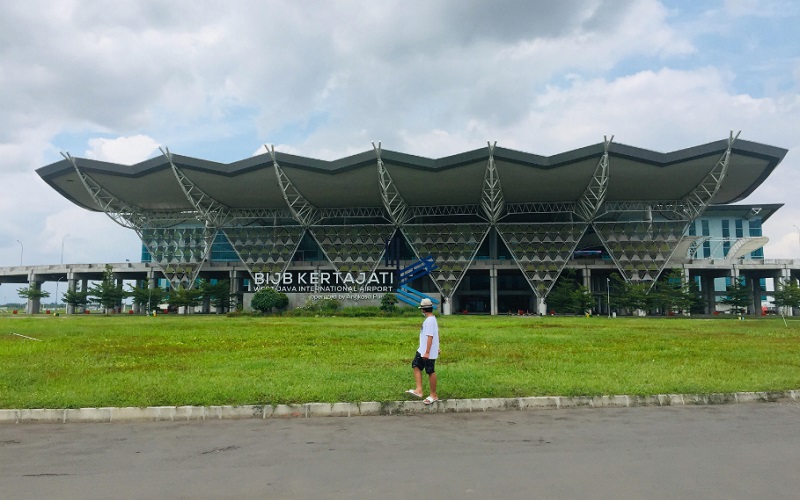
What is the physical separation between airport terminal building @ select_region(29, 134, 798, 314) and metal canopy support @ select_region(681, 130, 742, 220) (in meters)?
0.20

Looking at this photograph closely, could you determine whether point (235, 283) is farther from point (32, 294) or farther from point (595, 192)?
point (595, 192)

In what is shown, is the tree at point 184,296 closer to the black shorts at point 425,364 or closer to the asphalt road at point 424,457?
the asphalt road at point 424,457

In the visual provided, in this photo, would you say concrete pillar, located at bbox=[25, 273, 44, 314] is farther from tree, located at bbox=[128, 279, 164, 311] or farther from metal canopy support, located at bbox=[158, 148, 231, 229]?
metal canopy support, located at bbox=[158, 148, 231, 229]

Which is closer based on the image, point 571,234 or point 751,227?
point 571,234

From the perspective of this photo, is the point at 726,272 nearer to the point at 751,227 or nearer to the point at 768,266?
the point at 768,266

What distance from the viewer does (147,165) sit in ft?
181

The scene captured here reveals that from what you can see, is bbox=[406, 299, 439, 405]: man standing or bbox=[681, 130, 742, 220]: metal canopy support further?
bbox=[681, 130, 742, 220]: metal canopy support

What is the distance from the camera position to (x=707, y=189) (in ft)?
179

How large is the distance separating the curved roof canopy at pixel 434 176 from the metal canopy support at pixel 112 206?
2.09 ft

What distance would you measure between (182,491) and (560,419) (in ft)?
18.5

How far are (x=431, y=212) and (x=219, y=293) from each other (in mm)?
28846

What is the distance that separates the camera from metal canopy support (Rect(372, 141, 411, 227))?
52062 millimetres

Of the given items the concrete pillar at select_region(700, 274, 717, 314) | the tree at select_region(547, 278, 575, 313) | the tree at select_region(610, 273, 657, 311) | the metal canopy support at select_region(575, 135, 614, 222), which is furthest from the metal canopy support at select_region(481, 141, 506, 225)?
the concrete pillar at select_region(700, 274, 717, 314)

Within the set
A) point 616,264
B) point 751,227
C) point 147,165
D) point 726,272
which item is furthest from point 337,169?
point 751,227
